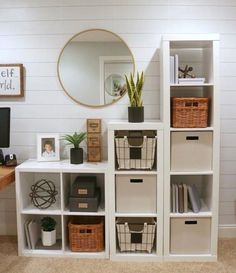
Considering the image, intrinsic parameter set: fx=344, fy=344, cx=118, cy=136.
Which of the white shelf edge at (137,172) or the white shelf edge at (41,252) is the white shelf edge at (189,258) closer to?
the white shelf edge at (137,172)

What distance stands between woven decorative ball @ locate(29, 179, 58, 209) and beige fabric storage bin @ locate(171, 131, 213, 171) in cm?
110

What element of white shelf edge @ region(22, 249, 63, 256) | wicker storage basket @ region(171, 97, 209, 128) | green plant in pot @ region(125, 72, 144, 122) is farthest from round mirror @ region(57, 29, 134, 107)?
white shelf edge @ region(22, 249, 63, 256)

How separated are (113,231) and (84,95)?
1.22 metres

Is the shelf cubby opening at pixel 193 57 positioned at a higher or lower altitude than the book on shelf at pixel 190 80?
higher

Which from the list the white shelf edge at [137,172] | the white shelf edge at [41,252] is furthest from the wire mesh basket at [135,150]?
the white shelf edge at [41,252]

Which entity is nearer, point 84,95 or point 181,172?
point 181,172

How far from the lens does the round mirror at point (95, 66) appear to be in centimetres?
306

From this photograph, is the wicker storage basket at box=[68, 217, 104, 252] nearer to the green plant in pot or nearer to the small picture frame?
the small picture frame

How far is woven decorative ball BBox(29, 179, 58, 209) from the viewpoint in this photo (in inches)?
118

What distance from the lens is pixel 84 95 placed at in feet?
10.2

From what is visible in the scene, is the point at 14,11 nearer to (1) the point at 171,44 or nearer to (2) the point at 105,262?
(1) the point at 171,44

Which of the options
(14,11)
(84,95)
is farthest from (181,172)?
(14,11)

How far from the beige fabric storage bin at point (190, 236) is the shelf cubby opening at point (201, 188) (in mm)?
52

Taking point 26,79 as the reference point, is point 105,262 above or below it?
below
